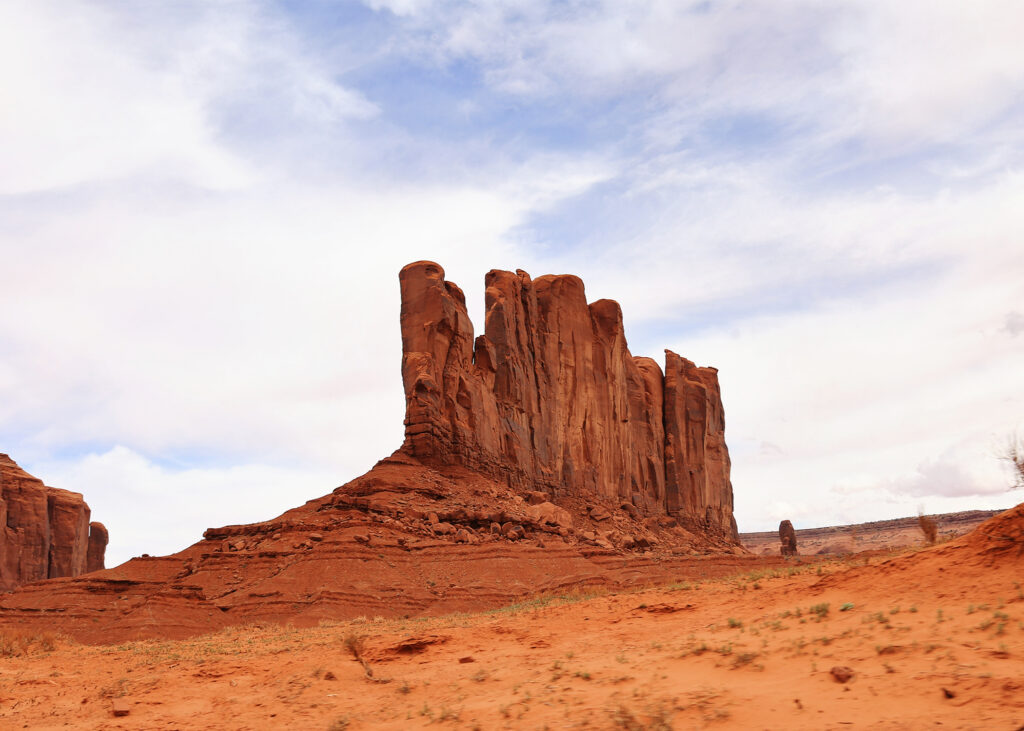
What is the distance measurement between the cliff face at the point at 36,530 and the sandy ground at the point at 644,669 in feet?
156

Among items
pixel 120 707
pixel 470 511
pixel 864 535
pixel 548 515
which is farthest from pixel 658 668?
pixel 864 535

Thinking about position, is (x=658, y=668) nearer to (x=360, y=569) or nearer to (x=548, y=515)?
(x=360, y=569)

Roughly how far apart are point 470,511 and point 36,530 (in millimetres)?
43299

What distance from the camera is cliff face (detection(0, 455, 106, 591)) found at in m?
61.3

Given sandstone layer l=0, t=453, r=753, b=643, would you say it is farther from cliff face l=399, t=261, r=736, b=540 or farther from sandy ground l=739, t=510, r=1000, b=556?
sandy ground l=739, t=510, r=1000, b=556

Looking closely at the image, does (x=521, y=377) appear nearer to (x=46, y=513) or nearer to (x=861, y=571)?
(x=861, y=571)

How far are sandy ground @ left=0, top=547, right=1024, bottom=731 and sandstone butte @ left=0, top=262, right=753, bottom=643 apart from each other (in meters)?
8.72

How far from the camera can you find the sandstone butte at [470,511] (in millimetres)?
29656

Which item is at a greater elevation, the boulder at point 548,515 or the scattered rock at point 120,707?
the boulder at point 548,515

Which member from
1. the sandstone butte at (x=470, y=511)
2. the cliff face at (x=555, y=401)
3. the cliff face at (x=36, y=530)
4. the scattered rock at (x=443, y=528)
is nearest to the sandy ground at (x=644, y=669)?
the sandstone butte at (x=470, y=511)

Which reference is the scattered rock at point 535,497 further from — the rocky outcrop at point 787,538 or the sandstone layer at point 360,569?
the rocky outcrop at point 787,538

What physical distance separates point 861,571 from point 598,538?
25.2 meters

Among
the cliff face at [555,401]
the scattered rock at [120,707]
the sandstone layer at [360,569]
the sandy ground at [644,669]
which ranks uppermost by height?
the cliff face at [555,401]

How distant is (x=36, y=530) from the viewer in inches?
2498
